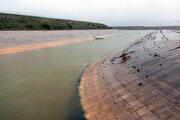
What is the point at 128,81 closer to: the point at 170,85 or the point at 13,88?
the point at 170,85

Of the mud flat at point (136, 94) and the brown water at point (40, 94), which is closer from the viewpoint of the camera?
the mud flat at point (136, 94)

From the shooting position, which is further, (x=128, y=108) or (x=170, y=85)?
(x=170, y=85)

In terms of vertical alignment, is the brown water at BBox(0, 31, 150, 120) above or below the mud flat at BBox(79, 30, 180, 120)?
below

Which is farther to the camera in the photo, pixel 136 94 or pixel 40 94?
pixel 40 94

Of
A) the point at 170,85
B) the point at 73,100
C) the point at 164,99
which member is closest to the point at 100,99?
the point at 73,100

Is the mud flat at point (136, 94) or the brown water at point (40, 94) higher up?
the mud flat at point (136, 94)

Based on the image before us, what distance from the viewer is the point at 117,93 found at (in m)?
8.77

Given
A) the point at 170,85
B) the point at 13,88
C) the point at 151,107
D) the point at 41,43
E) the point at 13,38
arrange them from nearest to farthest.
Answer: the point at 151,107 → the point at 170,85 → the point at 13,88 → the point at 13,38 → the point at 41,43

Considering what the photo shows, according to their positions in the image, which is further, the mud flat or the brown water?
the brown water

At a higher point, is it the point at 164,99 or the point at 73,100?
the point at 164,99

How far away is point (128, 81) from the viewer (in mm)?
10000

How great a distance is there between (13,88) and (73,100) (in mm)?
5309

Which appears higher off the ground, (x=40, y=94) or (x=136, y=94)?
(x=136, y=94)

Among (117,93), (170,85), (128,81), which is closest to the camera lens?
(170,85)
